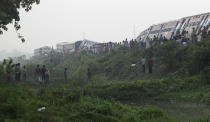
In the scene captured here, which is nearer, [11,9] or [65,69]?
[11,9]

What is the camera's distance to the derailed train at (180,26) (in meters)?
30.6

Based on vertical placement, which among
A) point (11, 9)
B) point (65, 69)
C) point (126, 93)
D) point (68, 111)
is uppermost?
point (11, 9)

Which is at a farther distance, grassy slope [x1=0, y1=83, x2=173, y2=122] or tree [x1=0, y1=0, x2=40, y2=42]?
tree [x1=0, y1=0, x2=40, y2=42]

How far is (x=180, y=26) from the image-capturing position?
34031mm

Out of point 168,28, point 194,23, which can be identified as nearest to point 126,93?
point 194,23

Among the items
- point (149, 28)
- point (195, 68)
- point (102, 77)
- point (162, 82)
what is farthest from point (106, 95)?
point (149, 28)

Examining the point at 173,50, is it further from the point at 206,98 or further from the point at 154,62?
the point at 206,98

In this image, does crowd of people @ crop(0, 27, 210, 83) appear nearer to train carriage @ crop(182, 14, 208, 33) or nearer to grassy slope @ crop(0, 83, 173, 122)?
grassy slope @ crop(0, 83, 173, 122)

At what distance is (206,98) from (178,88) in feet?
10.5

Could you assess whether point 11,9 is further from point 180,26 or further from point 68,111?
point 180,26

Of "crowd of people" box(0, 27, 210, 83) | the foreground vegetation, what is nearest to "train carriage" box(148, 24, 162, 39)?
"crowd of people" box(0, 27, 210, 83)

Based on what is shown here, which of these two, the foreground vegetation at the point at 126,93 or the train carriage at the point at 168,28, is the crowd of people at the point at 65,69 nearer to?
the foreground vegetation at the point at 126,93

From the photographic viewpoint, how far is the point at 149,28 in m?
40.2

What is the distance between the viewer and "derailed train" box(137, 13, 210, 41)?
30.6 metres
